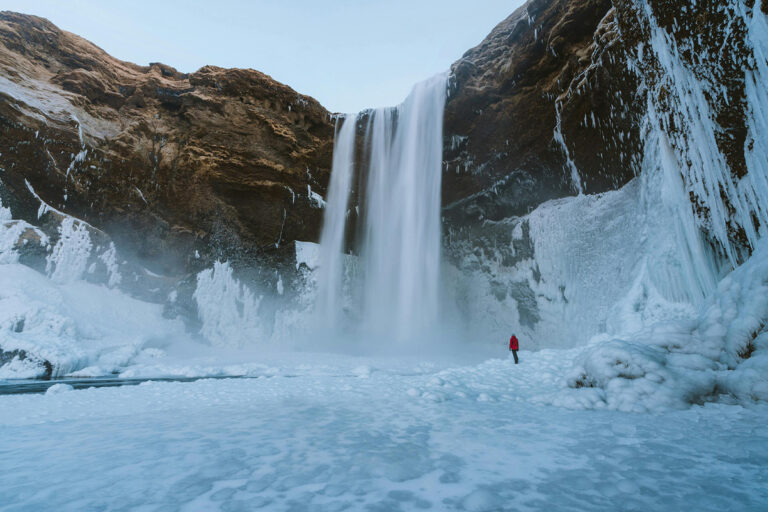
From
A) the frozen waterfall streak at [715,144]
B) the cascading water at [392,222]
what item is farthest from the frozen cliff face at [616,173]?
the cascading water at [392,222]

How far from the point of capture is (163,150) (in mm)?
16297

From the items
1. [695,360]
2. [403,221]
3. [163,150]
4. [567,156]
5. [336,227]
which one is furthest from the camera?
[336,227]

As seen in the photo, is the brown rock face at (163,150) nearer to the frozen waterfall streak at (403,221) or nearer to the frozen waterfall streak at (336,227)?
the frozen waterfall streak at (336,227)

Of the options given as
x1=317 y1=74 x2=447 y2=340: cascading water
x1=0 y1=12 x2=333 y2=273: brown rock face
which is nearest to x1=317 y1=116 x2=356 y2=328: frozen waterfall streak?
x1=317 y1=74 x2=447 y2=340: cascading water

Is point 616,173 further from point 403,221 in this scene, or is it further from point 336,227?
point 336,227

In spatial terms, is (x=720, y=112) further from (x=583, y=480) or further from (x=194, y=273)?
(x=194, y=273)

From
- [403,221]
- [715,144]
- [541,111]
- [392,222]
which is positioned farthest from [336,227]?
[715,144]

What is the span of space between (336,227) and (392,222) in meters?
3.09

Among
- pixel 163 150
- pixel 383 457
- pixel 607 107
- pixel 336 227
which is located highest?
pixel 163 150

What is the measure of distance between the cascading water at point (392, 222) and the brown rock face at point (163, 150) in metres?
1.81

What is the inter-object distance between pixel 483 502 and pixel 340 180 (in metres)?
17.4

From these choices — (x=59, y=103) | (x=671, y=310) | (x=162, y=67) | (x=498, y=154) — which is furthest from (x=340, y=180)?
(x=671, y=310)

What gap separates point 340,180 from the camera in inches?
712

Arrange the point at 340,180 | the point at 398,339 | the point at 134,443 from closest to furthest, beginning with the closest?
1. the point at 134,443
2. the point at 398,339
3. the point at 340,180
